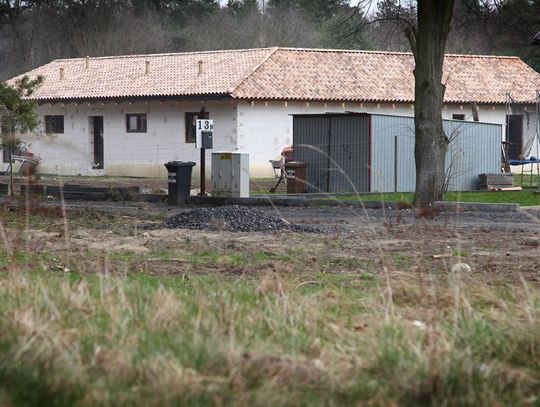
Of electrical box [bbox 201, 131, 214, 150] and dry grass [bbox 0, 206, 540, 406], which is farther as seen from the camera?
electrical box [bbox 201, 131, 214, 150]

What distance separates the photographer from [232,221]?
17859 millimetres

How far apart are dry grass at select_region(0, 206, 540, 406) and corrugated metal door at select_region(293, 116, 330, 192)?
73.4 ft

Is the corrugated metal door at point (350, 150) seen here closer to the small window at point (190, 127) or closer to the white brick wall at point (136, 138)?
the white brick wall at point (136, 138)

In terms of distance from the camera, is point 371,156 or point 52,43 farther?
point 52,43

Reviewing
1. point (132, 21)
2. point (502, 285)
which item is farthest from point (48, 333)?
point (132, 21)

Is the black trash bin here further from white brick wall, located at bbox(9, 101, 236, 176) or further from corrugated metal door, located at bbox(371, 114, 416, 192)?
white brick wall, located at bbox(9, 101, 236, 176)

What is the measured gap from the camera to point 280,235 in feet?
54.3

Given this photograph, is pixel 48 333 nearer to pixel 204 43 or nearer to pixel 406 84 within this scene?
pixel 406 84

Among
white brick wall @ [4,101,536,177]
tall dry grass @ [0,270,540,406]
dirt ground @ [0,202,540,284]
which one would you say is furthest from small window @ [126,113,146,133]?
tall dry grass @ [0,270,540,406]

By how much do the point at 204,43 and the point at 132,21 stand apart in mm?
6172

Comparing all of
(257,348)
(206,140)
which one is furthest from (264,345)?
(206,140)

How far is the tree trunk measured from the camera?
22.7 m

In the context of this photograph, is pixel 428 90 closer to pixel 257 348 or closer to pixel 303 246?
pixel 303 246

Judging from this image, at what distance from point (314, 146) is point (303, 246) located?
16893 millimetres
